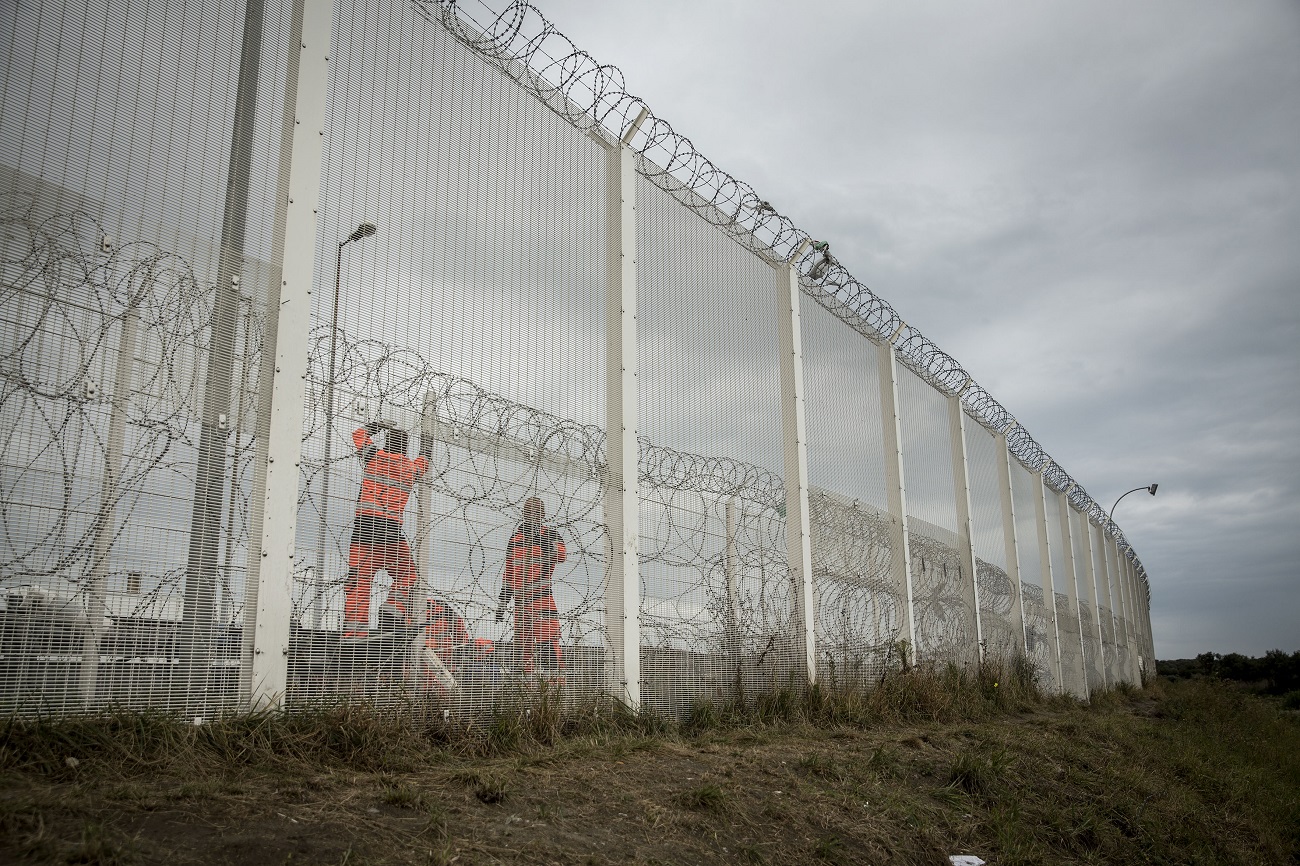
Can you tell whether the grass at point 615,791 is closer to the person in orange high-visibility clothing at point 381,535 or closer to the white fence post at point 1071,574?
the person in orange high-visibility clothing at point 381,535

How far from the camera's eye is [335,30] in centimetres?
509

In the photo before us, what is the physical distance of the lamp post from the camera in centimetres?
445

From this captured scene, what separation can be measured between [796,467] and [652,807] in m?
4.82

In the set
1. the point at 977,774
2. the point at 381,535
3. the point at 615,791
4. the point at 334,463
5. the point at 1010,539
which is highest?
the point at 1010,539

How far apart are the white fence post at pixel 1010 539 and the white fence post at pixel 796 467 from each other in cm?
680

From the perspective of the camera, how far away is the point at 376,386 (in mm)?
4898

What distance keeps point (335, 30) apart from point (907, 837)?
5078 millimetres

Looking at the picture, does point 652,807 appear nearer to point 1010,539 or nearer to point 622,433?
point 622,433

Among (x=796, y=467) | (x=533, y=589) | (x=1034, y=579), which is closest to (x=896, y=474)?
(x=796, y=467)

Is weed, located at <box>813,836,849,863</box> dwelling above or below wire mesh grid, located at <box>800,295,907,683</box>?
below

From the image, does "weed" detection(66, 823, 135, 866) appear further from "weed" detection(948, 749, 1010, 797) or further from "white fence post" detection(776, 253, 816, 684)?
"white fence post" detection(776, 253, 816, 684)

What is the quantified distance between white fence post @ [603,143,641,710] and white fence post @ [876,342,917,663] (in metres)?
4.42

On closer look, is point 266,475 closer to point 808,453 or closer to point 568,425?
point 568,425

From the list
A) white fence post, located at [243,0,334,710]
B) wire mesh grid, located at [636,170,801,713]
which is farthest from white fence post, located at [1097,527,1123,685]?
white fence post, located at [243,0,334,710]
